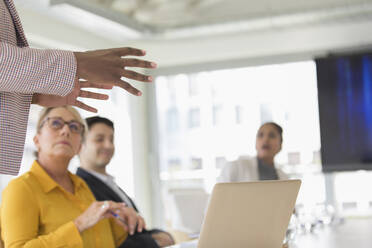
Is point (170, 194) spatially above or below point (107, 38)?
below

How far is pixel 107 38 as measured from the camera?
7.62 metres

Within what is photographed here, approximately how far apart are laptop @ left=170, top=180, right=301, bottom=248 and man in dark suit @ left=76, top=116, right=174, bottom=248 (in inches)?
49.7

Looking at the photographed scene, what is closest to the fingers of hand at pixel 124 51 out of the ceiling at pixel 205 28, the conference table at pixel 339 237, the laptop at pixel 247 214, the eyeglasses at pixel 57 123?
the laptop at pixel 247 214

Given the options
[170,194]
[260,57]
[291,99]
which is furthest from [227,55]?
[170,194]

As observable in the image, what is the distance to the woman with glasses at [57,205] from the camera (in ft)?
7.91

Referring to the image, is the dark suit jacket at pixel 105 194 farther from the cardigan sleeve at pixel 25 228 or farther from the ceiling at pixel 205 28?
the ceiling at pixel 205 28

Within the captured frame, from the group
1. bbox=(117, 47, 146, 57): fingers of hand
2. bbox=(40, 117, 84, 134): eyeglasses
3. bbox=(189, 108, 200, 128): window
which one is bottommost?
bbox=(40, 117, 84, 134): eyeglasses

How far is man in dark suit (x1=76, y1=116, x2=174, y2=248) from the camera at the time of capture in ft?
10.3

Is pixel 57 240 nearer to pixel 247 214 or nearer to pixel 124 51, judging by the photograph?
pixel 247 214

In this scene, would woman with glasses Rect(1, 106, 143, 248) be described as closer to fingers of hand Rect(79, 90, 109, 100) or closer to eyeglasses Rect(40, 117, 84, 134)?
eyeglasses Rect(40, 117, 84, 134)

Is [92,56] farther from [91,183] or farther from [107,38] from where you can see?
[107,38]

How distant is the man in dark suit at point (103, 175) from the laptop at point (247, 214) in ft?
4.14

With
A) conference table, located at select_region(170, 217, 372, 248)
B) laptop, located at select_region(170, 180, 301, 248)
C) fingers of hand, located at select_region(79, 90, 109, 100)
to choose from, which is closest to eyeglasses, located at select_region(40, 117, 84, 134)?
conference table, located at select_region(170, 217, 372, 248)

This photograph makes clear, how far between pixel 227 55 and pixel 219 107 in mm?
697
